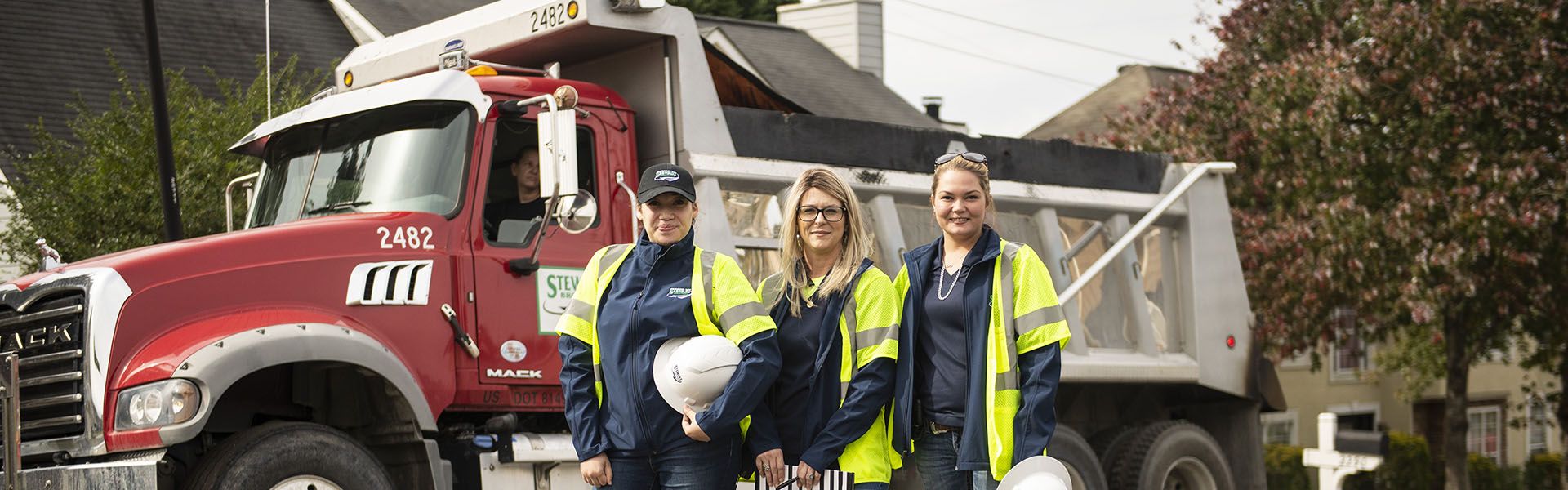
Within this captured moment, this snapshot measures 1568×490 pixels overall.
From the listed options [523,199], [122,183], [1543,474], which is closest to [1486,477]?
[1543,474]

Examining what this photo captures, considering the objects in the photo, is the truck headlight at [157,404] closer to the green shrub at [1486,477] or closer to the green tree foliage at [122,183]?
the green tree foliage at [122,183]

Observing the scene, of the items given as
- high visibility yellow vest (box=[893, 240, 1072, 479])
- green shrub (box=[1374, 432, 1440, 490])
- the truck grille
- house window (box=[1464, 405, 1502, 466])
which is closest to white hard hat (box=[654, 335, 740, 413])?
high visibility yellow vest (box=[893, 240, 1072, 479])

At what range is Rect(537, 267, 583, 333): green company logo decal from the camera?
736 centimetres

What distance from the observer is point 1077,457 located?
9.24 m

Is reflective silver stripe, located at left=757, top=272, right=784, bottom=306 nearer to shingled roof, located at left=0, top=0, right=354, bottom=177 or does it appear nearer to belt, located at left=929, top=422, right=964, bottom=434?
belt, located at left=929, top=422, right=964, bottom=434

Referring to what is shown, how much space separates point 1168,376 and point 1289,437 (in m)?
23.5

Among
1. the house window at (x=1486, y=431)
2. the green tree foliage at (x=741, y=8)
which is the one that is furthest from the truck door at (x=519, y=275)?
the house window at (x=1486, y=431)

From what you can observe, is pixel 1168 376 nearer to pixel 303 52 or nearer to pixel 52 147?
pixel 52 147

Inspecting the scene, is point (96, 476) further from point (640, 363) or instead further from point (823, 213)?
point (823, 213)

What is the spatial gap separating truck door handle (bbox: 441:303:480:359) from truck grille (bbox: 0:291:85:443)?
Answer: 4.69 feet

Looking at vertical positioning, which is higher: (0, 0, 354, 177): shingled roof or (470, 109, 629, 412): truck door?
(0, 0, 354, 177): shingled roof

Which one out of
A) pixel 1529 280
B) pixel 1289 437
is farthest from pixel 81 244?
pixel 1289 437

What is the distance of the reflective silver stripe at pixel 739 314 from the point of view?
509 cm

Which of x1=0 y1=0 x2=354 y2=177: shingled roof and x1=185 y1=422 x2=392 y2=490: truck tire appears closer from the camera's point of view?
x1=185 y1=422 x2=392 y2=490: truck tire
